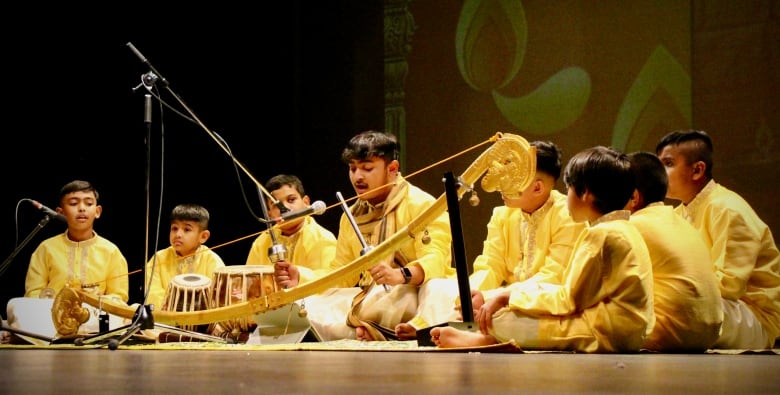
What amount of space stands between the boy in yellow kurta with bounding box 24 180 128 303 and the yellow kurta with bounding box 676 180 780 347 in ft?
11.7

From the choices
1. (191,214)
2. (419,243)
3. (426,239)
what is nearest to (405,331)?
(426,239)

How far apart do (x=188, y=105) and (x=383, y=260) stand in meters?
2.42

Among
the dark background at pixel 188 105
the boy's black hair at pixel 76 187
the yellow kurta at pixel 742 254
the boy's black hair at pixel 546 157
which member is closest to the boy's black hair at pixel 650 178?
the yellow kurta at pixel 742 254

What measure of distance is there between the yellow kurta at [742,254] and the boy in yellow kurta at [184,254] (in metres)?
3.00

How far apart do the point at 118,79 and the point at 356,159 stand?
2.42 m

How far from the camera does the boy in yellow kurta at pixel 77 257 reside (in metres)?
5.65

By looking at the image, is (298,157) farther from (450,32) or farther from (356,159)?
(356,159)

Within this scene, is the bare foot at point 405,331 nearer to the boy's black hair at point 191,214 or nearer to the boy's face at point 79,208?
the boy's black hair at point 191,214

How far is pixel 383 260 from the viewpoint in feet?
13.5

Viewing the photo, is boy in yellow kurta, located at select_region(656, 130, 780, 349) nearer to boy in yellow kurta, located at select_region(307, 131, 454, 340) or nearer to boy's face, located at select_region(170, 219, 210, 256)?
boy in yellow kurta, located at select_region(307, 131, 454, 340)

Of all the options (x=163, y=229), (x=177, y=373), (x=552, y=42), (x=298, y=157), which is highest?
(x=552, y=42)

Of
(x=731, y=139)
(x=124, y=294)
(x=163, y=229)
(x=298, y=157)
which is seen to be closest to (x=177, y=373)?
(x=731, y=139)

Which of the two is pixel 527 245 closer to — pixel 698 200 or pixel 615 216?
pixel 698 200

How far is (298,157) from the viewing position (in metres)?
6.24
